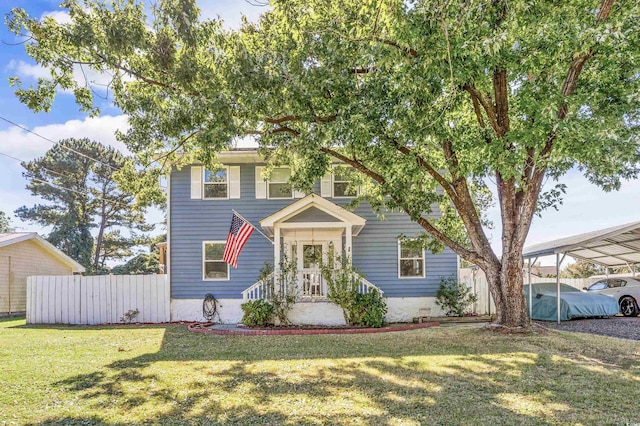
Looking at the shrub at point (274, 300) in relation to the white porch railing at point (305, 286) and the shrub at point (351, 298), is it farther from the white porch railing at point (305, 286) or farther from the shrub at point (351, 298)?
the shrub at point (351, 298)

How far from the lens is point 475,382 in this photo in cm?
539

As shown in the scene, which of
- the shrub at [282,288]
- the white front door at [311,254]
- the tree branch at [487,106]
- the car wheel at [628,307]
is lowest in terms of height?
the car wheel at [628,307]

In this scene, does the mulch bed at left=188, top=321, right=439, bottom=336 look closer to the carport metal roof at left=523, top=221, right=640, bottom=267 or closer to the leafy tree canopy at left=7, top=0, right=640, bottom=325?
the leafy tree canopy at left=7, top=0, right=640, bottom=325

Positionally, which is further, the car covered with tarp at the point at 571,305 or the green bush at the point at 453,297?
the green bush at the point at 453,297

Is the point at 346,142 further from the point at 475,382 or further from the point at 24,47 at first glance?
the point at 24,47

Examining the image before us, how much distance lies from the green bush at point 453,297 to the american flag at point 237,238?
20.3 feet

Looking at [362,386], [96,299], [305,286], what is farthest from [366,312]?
[96,299]

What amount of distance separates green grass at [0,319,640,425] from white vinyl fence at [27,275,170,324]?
178 inches

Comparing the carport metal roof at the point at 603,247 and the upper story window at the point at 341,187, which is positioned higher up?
the upper story window at the point at 341,187

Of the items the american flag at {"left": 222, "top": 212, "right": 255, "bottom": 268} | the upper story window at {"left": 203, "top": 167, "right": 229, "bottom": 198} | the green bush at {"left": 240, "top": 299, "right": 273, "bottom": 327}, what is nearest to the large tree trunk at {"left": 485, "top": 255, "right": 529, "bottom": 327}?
the green bush at {"left": 240, "top": 299, "right": 273, "bottom": 327}

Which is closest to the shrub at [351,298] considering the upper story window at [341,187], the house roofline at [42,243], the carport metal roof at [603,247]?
the upper story window at [341,187]

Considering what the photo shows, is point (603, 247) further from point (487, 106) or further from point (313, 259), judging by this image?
point (313, 259)

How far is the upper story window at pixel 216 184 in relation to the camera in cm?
1400

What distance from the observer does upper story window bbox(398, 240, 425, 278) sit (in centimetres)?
1366
